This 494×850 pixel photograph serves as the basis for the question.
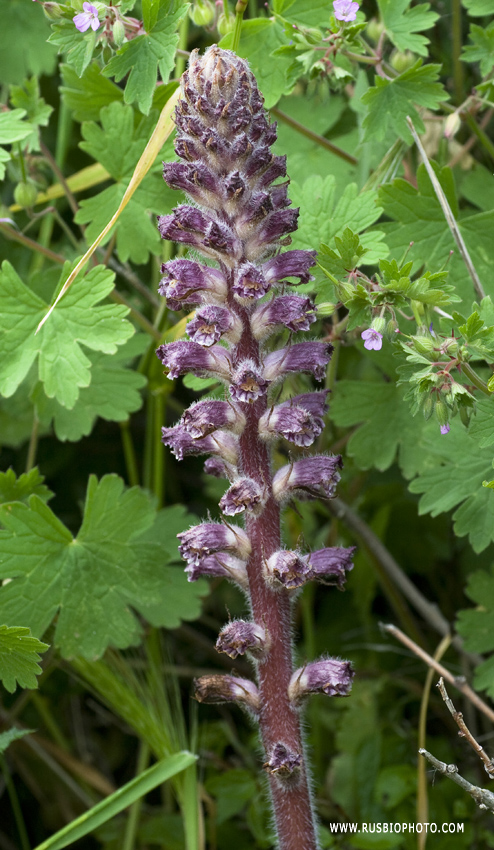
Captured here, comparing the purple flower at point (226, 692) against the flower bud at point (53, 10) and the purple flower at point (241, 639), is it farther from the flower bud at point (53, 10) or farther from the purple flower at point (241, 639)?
the flower bud at point (53, 10)

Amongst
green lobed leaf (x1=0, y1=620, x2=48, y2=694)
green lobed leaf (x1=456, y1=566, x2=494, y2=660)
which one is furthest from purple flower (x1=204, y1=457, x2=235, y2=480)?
green lobed leaf (x1=456, y1=566, x2=494, y2=660)

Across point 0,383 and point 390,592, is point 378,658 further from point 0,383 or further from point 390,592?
point 0,383

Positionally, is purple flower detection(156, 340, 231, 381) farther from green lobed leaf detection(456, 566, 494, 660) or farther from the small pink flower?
green lobed leaf detection(456, 566, 494, 660)

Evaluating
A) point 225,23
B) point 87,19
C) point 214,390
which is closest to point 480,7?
point 225,23

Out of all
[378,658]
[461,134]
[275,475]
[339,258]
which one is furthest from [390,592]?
[461,134]

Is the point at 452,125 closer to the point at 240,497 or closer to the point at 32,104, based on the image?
the point at 32,104

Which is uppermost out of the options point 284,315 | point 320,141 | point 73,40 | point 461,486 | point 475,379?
point 73,40
